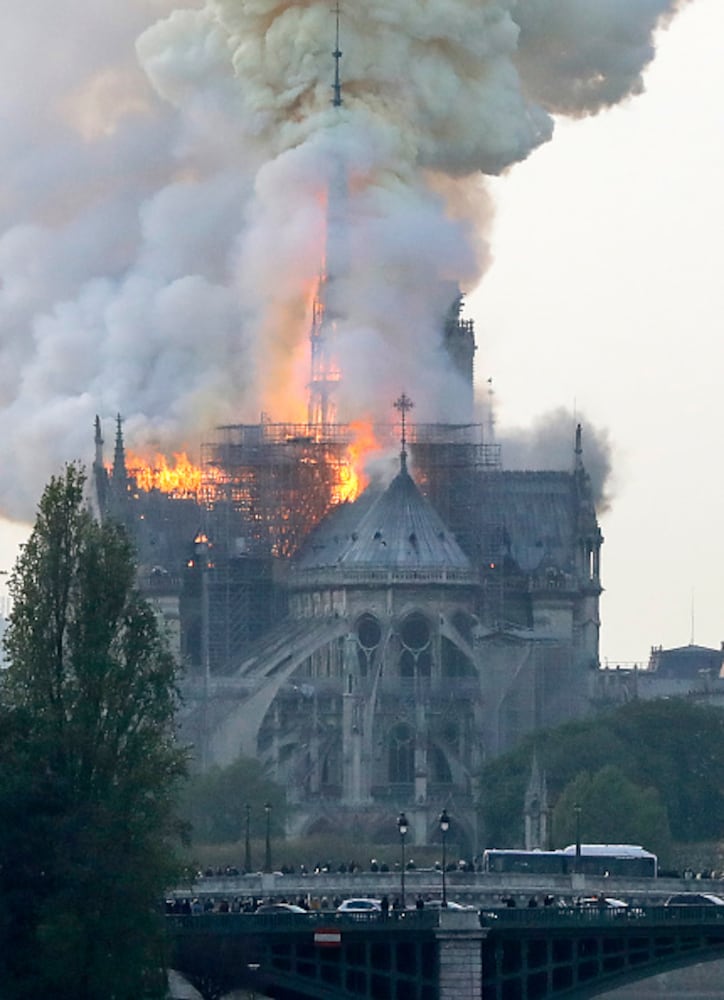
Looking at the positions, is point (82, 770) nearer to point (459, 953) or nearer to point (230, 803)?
point (459, 953)

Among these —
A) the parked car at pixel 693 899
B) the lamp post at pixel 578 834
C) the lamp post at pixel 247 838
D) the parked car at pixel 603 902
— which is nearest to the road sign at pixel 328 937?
the parked car at pixel 603 902

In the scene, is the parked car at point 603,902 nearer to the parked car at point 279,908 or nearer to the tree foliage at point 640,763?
the parked car at point 279,908

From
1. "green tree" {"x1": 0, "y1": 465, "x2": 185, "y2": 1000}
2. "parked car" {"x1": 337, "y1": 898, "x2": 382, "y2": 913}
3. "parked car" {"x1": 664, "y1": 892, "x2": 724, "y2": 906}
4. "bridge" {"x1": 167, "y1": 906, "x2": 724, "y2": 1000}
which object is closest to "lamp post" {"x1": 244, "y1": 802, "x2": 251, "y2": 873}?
"parked car" {"x1": 337, "y1": 898, "x2": 382, "y2": 913}

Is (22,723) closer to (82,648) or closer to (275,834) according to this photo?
(82,648)

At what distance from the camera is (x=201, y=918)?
12812cm

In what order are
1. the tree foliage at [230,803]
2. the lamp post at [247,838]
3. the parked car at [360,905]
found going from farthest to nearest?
the tree foliage at [230,803]
the lamp post at [247,838]
the parked car at [360,905]

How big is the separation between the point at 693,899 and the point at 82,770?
1054 inches

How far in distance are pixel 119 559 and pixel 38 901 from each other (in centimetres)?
887

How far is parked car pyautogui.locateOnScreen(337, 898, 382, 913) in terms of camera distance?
13550cm

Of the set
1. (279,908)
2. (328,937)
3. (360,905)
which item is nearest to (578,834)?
(360,905)

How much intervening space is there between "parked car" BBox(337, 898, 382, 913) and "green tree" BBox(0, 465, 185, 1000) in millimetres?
10051

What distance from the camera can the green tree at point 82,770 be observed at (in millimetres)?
119062

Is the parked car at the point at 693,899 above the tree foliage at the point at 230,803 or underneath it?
underneath

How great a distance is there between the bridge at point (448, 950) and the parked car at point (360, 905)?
9.88ft
